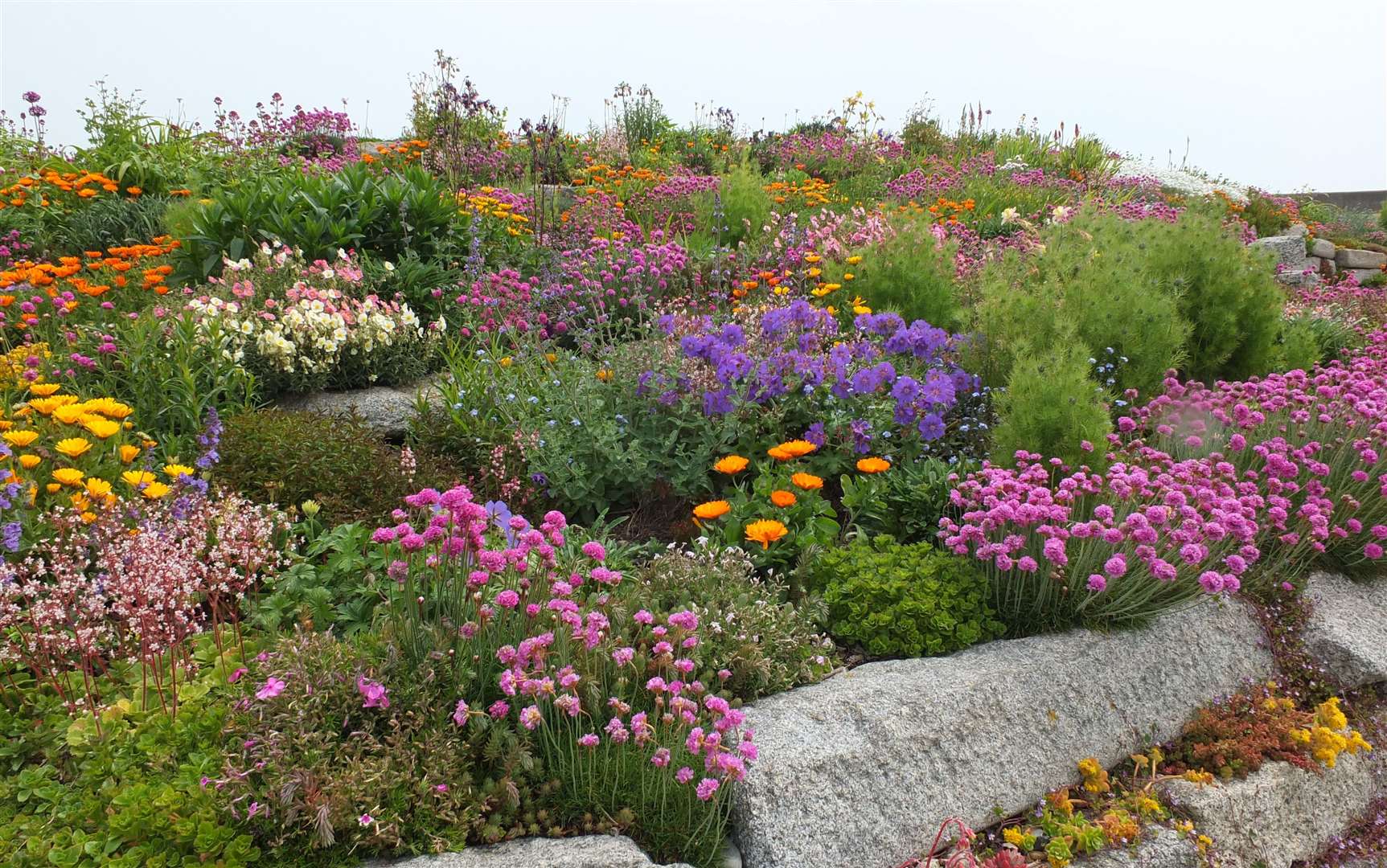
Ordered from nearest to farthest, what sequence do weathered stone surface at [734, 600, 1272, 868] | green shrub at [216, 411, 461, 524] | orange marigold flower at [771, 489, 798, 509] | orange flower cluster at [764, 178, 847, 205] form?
weathered stone surface at [734, 600, 1272, 868]
orange marigold flower at [771, 489, 798, 509]
green shrub at [216, 411, 461, 524]
orange flower cluster at [764, 178, 847, 205]

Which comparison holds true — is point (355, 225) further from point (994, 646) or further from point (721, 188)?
point (994, 646)

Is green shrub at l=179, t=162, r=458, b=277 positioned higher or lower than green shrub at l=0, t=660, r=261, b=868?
higher

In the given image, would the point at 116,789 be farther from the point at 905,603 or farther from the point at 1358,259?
the point at 1358,259

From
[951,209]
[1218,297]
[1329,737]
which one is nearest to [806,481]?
[1329,737]

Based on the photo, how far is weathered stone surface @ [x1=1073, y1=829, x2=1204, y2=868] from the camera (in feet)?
9.97

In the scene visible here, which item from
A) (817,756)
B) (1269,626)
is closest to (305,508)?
(817,756)

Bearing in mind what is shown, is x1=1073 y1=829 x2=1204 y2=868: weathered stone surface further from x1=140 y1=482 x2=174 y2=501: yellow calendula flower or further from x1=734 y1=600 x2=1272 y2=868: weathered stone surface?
x1=140 y1=482 x2=174 y2=501: yellow calendula flower

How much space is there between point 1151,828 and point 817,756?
1.23 metres

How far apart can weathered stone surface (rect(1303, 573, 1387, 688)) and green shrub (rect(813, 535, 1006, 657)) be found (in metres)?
1.64

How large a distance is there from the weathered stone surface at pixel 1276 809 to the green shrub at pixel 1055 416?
147 centimetres

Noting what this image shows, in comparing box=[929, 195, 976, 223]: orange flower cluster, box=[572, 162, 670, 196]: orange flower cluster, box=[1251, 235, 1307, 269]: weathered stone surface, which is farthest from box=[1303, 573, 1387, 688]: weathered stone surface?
box=[1251, 235, 1307, 269]: weathered stone surface

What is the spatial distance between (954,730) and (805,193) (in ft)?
31.2

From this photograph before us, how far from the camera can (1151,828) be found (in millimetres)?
3193

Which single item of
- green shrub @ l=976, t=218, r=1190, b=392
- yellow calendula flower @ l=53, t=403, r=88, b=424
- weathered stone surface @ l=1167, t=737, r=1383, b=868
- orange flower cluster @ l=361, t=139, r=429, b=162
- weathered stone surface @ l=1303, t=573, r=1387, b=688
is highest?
orange flower cluster @ l=361, t=139, r=429, b=162
